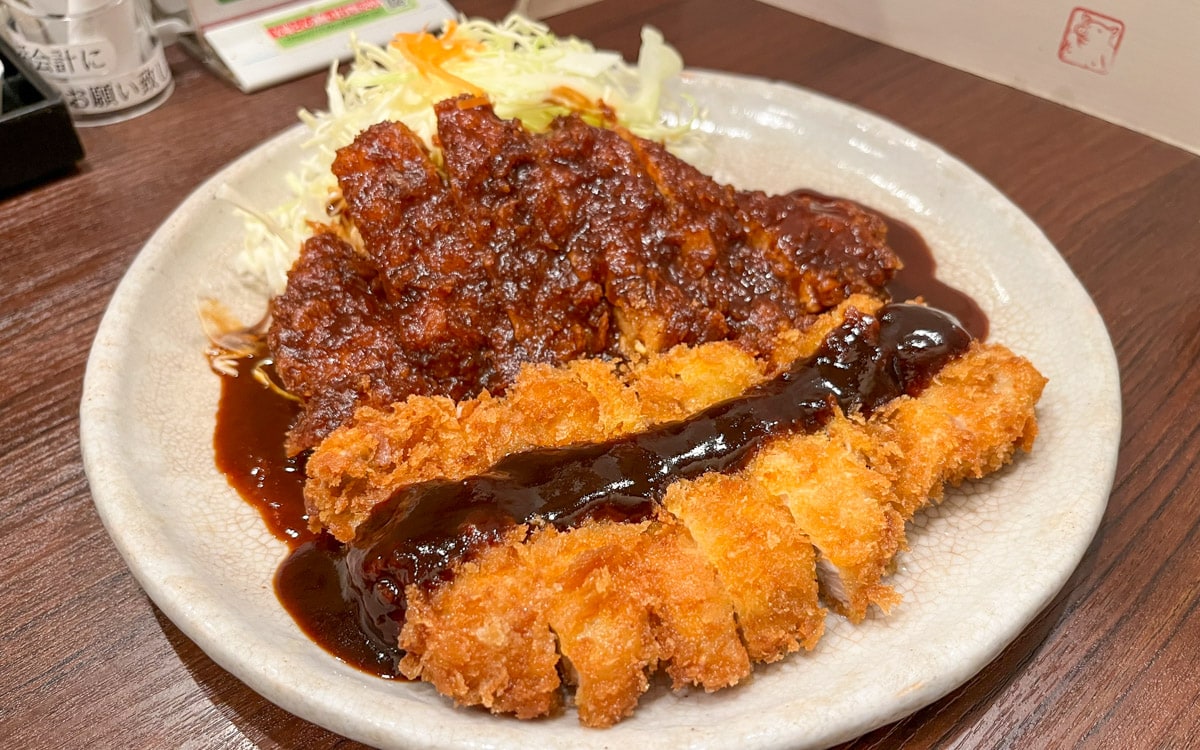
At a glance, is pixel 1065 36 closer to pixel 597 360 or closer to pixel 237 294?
pixel 597 360

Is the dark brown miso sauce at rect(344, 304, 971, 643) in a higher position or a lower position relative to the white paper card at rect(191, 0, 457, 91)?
Answer: lower

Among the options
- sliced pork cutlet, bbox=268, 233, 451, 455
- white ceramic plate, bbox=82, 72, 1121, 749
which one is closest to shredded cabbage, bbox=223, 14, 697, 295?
white ceramic plate, bbox=82, 72, 1121, 749

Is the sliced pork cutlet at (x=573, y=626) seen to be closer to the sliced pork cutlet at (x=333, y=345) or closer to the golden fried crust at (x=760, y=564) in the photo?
the golden fried crust at (x=760, y=564)

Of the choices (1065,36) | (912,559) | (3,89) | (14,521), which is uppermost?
(1065,36)

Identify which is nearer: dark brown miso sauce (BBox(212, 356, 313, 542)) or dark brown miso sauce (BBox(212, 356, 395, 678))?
dark brown miso sauce (BBox(212, 356, 395, 678))

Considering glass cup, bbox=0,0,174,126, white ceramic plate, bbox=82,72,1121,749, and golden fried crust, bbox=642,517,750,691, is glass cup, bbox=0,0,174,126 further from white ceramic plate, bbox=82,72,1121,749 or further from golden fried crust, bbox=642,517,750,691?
golden fried crust, bbox=642,517,750,691

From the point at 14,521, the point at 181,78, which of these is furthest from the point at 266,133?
the point at 14,521

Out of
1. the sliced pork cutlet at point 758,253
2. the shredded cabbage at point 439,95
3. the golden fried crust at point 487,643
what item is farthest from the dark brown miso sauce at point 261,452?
the sliced pork cutlet at point 758,253
